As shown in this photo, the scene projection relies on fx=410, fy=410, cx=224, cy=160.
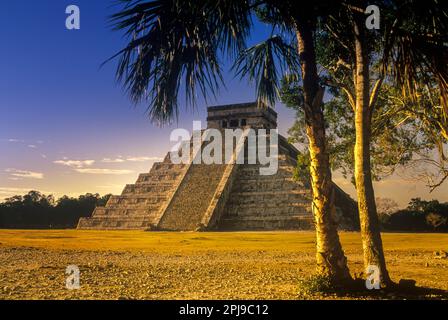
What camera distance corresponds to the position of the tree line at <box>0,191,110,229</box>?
37.4 metres

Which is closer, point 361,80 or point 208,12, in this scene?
point 208,12

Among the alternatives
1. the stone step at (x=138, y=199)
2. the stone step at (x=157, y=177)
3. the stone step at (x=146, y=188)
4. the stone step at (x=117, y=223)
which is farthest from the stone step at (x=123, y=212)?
the stone step at (x=157, y=177)

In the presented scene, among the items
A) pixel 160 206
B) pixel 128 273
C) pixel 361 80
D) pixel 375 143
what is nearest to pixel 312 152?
pixel 361 80

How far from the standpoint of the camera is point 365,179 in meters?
5.75

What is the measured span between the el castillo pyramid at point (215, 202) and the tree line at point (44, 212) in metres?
9.69

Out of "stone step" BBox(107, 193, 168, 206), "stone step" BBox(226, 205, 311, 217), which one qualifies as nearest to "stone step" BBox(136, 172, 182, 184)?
"stone step" BBox(107, 193, 168, 206)

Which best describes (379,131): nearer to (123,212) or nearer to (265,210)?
(265,210)

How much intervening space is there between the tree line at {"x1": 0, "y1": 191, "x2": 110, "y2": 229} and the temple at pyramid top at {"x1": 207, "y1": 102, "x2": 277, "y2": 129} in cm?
1487

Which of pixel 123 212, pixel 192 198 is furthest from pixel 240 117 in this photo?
pixel 123 212

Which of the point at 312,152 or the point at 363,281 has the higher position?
the point at 312,152

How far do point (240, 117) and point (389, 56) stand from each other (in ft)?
121
